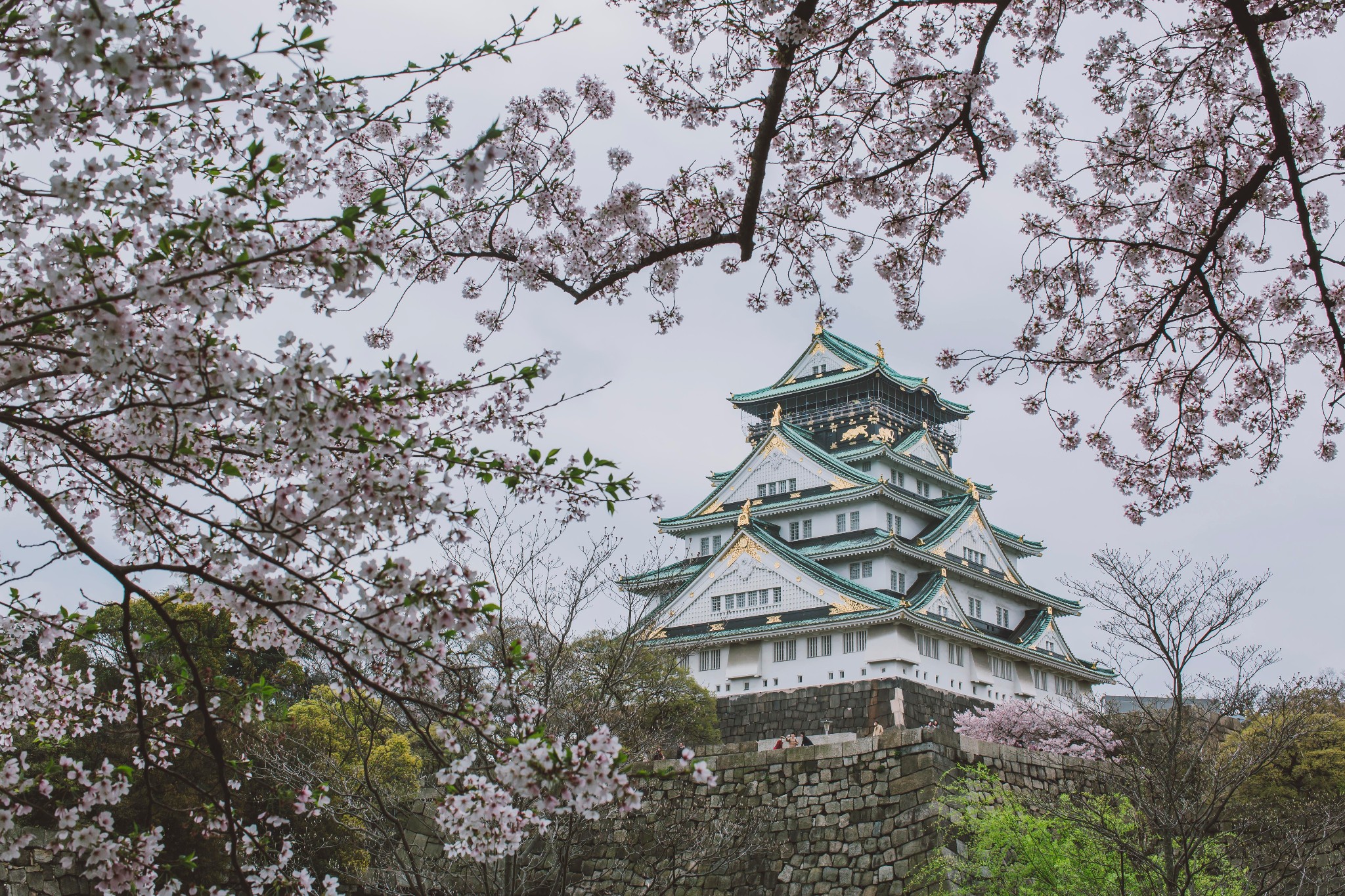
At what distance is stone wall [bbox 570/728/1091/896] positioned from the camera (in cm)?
1065

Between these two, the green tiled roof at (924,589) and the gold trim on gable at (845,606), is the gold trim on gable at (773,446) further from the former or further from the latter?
the gold trim on gable at (845,606)

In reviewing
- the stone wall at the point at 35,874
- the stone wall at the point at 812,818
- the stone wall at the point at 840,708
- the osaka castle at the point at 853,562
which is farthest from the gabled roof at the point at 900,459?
the stone wall at the point at 35,874

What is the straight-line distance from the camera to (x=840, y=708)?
91.9ft

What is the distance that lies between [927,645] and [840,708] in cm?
333

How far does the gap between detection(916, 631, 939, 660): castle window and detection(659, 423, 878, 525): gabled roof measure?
5.05 metres

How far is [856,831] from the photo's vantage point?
36.2 ft

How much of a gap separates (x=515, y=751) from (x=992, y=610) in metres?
32.1

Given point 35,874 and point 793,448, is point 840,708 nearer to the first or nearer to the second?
point 793,448

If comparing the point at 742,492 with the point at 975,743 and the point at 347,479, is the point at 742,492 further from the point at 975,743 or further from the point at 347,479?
the point at 347,479

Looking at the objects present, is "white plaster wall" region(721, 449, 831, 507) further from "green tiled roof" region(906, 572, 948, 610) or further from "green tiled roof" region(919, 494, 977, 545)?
"green tiled roof" region(906, 572, 948, 610)

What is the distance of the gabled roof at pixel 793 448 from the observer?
32.6 metres

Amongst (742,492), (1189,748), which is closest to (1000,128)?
(1189,748)

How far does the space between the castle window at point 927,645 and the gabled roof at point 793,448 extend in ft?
16.6

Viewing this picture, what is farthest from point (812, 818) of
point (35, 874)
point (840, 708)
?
point (840, 708)
